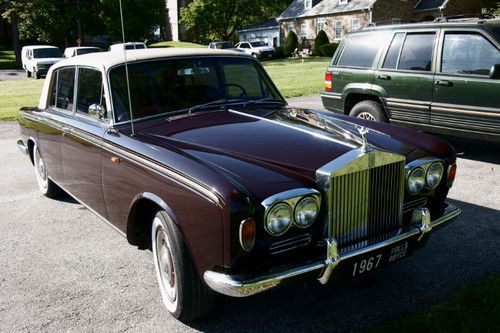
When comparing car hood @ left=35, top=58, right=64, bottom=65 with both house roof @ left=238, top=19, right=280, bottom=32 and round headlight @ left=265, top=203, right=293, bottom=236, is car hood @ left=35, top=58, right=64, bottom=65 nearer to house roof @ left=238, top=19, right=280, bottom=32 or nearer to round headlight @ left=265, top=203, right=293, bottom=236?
house roof @ left=238, top=19, right=280, bottom=32

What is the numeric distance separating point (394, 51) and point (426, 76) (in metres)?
0.75

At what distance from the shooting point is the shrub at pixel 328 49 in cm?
3855

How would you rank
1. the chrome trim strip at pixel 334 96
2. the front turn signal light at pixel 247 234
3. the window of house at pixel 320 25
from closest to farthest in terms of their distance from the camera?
the front turn signal light at pixel 247 234 < the chrome trim strip at pixel 334 96 < the window of house at pixel 320 25

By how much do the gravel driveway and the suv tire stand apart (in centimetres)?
268

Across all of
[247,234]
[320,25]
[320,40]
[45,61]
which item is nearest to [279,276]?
[247,234]

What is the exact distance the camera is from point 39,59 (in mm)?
28703

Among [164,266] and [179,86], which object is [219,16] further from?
[164,266]

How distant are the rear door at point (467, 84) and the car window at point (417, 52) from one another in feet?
0.68

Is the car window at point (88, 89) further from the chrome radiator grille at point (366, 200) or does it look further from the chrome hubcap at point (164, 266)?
the chrome radiator grille at point (366, 200)

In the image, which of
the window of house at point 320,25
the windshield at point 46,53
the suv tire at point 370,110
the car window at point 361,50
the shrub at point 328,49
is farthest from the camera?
the window of house at point 320,25

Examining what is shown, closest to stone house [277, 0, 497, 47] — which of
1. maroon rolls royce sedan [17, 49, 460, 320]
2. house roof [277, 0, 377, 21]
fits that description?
house roof [277, 0, 377, 21]

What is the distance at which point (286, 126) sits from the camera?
380cm

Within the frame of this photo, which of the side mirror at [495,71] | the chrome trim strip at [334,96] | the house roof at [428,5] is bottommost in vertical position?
the chrome trim strip at [334,96]

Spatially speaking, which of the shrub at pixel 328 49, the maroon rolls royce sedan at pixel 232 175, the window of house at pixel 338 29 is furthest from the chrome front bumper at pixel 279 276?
the window of house at pixel 338 29
